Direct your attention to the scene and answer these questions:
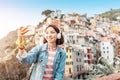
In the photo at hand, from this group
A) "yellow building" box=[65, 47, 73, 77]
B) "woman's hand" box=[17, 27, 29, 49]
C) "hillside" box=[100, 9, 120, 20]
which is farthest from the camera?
"hillside" box=[100, 9, 120, 20]

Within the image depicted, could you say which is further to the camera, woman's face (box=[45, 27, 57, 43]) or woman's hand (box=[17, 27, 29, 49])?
woman's face (box=[45, 27, 57, 43])

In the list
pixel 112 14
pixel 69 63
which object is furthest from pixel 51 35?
pixel 112 14

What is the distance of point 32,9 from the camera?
399 cm

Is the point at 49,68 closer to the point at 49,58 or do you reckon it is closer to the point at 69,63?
the point at 49,58

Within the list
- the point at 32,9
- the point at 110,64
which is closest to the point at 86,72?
the point at 110,64

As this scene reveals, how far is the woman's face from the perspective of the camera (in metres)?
2.49

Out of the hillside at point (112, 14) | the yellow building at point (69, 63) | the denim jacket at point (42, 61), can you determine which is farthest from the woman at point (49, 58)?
the hillside at point (112, 14)

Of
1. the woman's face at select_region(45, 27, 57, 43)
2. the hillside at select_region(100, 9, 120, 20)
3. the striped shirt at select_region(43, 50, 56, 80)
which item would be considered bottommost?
the striped shirt at select_region(43, 50, 56, 80)

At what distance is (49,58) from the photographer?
248 cm

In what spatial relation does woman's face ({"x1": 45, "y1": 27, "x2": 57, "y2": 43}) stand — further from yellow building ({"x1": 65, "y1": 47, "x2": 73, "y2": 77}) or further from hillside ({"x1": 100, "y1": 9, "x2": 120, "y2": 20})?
hillside ({"x1": 100, "y1": 9, "x2": 120, "y2": 20})

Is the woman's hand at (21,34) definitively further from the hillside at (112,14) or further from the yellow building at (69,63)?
the hillside at (112,14)

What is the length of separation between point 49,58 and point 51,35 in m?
0.14

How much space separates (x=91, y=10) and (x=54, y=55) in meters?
1.93

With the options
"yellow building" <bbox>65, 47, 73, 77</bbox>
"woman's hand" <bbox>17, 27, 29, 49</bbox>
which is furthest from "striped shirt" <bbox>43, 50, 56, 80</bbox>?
"yellow building" <bbox>65, 47, 73, 77</bbox>
